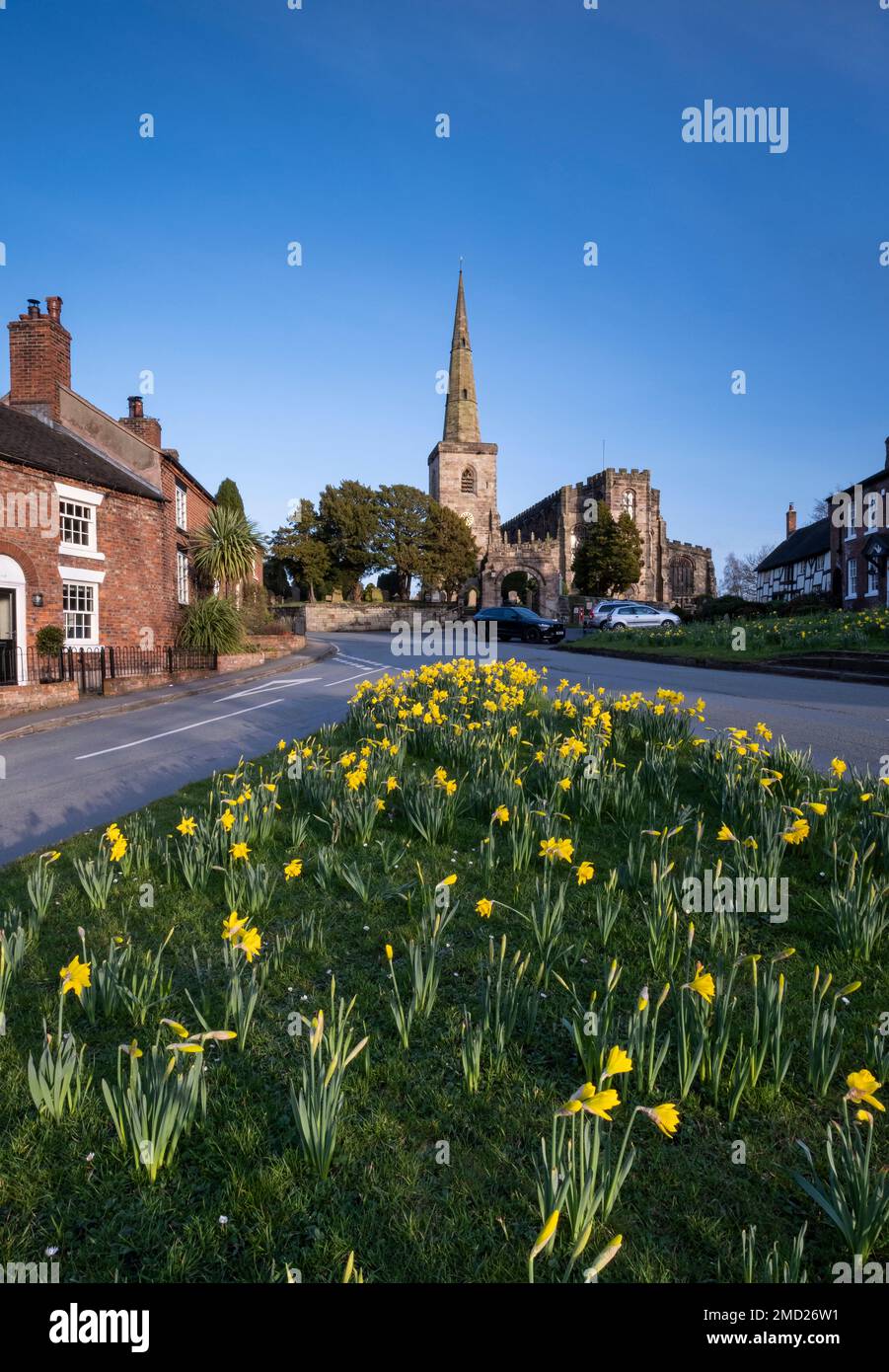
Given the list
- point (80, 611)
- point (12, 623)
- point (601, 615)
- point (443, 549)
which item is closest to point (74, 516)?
point (80, 611)

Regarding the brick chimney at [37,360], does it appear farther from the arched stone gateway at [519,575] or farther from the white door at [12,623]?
the arched stone gateway at [519,575]

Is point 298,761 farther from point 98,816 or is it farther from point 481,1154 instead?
point 481,1154

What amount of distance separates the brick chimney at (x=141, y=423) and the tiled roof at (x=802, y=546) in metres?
44.1

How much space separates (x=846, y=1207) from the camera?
199cm

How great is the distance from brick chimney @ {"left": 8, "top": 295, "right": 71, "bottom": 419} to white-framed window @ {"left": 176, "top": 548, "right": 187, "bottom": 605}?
610 centimetres

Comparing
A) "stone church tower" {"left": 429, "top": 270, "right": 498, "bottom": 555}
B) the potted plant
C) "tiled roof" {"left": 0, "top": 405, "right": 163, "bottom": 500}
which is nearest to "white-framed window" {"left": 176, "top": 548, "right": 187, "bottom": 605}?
"tiled roof" {"left": 0, "top": 405, "right": 163, "bottom": 500}

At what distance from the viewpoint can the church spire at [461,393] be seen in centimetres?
8081

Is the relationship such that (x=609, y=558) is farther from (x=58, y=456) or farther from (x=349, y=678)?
(x=58, y=456)

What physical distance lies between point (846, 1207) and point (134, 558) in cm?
2501

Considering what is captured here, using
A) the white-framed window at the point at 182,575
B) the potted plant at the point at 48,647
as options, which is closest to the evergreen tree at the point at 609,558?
the white-framed window at the point at 182,575

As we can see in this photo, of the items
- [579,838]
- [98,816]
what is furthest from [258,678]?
[579,838]

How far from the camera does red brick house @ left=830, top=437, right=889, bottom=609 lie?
34.6 metres

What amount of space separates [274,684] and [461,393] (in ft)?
233

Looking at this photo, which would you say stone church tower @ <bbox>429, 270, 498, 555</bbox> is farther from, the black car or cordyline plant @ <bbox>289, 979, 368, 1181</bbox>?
cordyline plant @ <bbox>289, 979, 368, 1181</bbox>
